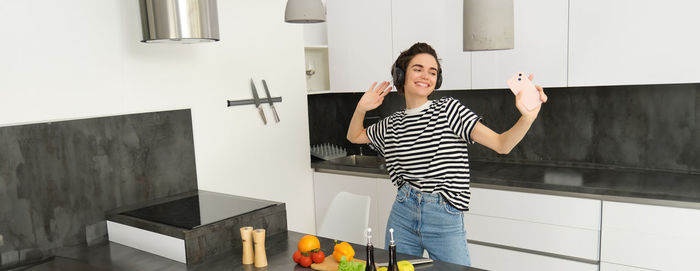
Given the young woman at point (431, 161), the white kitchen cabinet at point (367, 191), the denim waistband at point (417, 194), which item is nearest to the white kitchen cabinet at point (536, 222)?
the white kitchen cabinet at point (367, 191)

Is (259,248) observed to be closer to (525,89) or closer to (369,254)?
(369,254)

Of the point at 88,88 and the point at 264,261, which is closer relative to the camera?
the point at 264,261

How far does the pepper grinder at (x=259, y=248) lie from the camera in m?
1.82

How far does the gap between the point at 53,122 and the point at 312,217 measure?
1750 millimetres

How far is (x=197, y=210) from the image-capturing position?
2.26 metres

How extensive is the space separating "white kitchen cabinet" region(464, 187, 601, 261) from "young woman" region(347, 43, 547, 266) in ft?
2.47

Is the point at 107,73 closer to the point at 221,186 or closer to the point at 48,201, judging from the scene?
the point at 48,201

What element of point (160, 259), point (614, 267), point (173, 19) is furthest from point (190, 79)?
point (614, 267)

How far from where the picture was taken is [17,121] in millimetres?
2039

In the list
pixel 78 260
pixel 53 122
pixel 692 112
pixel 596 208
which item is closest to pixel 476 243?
pixel 596 208

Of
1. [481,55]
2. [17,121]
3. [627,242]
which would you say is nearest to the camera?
[17,121]

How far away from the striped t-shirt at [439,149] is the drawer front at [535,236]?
79 cm

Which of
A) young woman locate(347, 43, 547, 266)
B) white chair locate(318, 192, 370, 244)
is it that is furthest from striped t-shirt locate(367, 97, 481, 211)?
white chair locate(318, 192, 370, 244)

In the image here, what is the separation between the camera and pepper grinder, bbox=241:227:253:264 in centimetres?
186
